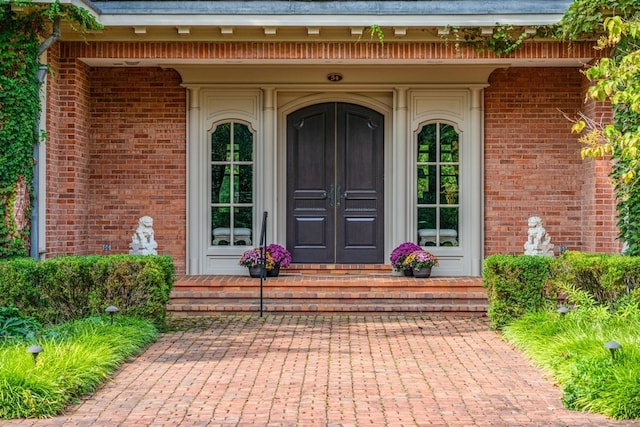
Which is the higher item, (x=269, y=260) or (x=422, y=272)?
(x=269, y=260)

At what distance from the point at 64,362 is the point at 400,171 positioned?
A: 7.10m

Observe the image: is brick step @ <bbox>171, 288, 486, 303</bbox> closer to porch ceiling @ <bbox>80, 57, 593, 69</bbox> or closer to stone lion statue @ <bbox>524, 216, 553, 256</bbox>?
stone lion statue @ <bbox>524, 216, 553, 256</bbox>

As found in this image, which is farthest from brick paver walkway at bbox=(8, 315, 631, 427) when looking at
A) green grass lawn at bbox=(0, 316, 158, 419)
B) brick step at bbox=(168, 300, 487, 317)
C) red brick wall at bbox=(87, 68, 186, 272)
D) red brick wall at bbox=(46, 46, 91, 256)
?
red brick wall at bbox=(87, 68, 186, 272)

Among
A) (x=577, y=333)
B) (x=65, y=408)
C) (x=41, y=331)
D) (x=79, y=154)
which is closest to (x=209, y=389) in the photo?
(x=65, y=408)

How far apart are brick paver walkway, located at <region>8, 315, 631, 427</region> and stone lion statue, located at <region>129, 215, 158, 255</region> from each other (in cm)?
260

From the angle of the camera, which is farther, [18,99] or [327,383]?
[18,99]

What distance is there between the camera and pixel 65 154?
39.0 ft

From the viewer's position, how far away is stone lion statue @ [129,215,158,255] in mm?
12086

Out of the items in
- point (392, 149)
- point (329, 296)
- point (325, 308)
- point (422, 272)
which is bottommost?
point (325, 308)

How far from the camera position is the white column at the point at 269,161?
42.0 ft

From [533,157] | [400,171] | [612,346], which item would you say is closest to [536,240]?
[533,157]

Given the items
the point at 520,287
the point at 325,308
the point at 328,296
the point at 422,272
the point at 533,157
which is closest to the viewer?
the point at 520,287

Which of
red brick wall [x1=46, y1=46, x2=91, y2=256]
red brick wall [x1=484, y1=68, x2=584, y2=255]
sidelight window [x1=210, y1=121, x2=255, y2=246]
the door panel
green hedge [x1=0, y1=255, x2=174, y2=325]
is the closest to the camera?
green hedge [x1=0, y1=255, x2=174, y2=325]

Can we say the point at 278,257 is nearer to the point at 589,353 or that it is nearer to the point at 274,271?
the point at 274,271
